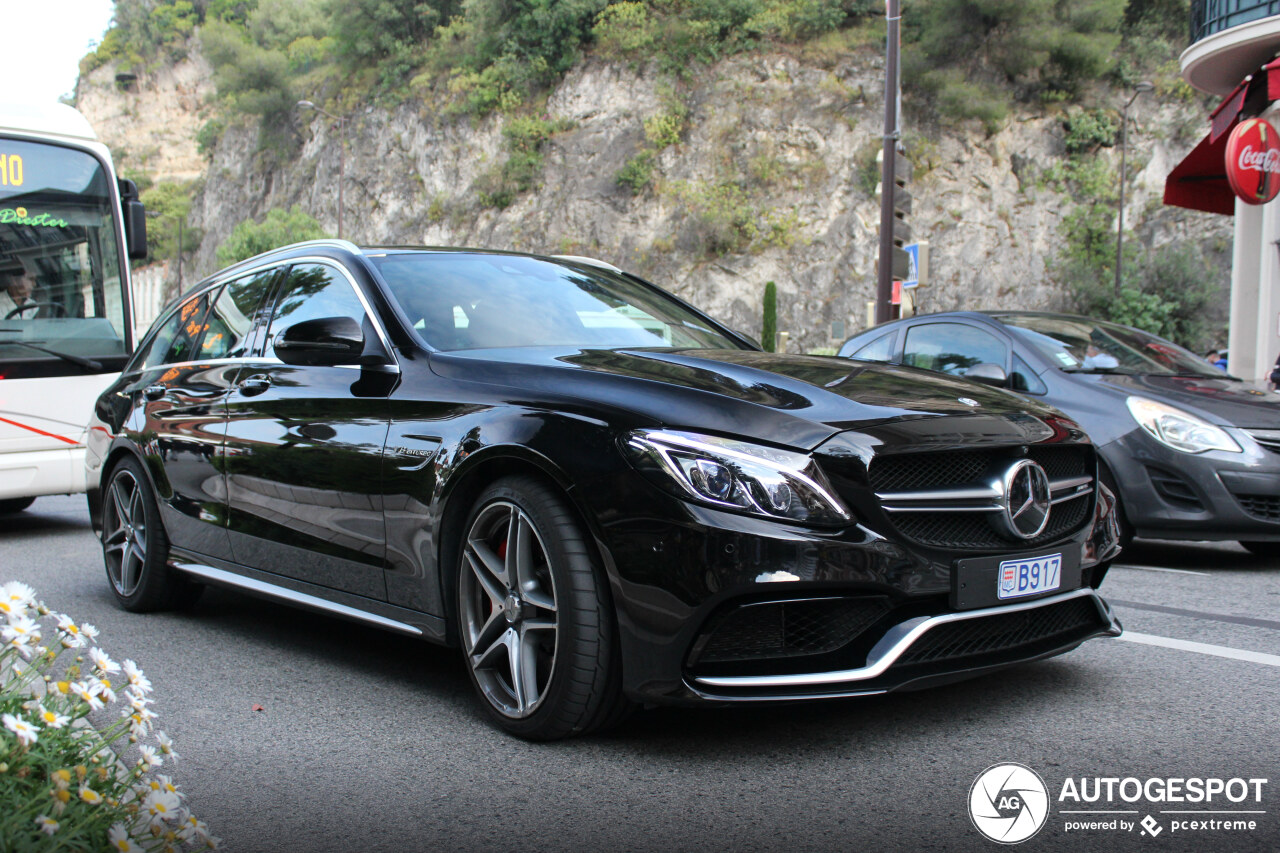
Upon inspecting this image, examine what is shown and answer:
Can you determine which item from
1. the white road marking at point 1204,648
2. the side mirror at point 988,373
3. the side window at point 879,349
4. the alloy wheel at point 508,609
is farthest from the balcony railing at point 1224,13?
the alloy wheel at point 508,609

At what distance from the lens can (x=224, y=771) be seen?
122 inches

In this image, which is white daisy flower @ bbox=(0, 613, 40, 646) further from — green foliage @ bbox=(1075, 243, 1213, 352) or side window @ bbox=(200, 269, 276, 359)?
green foliage @ bbox=(1075, 243, 1213, 352)

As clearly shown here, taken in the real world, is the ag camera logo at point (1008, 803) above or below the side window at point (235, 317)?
below

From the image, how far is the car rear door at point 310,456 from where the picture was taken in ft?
12.4

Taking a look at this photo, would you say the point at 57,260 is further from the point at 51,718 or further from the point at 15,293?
the point at 51,718

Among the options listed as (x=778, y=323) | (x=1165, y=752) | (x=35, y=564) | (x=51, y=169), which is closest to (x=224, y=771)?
(x=1165, y=752)

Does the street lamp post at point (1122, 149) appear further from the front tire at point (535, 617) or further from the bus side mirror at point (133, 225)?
the front tire at point (535, 617)

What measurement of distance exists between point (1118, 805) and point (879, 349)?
5381mm

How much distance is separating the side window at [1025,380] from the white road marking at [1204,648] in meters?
2.37

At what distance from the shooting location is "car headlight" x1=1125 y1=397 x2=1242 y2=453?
19.4 feet

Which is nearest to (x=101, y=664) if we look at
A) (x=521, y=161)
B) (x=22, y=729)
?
(x=22, y=729)

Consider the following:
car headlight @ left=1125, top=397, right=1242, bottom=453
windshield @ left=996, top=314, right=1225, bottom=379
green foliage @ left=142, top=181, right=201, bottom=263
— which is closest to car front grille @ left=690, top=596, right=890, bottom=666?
car headlight @ left=1125, top=397, right=1242, bottom=453

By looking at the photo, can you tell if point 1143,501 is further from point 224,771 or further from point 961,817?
point 224,771

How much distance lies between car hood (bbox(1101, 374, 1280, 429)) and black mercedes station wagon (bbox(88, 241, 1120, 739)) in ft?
9.39
